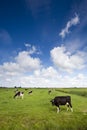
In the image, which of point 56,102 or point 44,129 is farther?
point 56,102

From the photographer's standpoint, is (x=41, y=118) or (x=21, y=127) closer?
(x=21, y=127)

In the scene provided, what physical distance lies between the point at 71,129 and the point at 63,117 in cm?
213

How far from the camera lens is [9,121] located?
2273 cm

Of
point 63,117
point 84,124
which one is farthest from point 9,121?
point 84,124

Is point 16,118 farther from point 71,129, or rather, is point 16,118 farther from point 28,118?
point 71,129

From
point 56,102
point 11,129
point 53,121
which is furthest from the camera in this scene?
point 56,102

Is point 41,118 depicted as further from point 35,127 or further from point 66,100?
point 66,100

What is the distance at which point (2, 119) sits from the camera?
23.3 m

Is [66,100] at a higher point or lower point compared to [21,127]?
higher

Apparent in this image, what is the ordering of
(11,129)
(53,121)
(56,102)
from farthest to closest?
1. (56,102)
2. (53,121)
3. (11,129)

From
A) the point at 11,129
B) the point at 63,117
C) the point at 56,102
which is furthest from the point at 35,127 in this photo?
the point at 56,102

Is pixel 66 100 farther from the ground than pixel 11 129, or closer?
farther from the ground

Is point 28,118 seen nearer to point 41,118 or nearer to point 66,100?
point 41,118

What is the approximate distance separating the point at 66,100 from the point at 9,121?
11.3 metres
